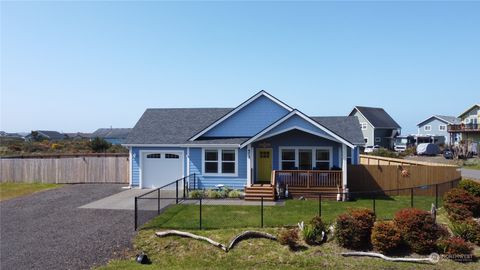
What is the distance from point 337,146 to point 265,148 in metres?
4.17

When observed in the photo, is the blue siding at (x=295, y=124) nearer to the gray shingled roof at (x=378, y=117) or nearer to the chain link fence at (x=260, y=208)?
→ the chain link fence at (x=260, y=208)

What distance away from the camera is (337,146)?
22734mm

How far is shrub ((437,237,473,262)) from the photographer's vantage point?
1203cm

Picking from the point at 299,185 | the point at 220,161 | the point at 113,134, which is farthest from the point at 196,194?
the point at 113,134

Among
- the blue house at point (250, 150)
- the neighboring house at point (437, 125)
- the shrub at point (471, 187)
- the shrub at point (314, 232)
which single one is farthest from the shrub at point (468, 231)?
the neighboring house at point (437, 125)

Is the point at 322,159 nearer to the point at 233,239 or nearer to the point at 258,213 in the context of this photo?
the point at 258,213

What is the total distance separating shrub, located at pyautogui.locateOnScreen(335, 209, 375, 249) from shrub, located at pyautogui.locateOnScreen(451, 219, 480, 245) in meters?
3.00

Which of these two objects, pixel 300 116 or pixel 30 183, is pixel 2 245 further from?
pixel 30 183

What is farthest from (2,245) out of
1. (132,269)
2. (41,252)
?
(132,269)

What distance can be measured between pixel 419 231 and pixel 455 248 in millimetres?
1090

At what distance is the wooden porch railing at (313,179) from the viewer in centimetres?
2136

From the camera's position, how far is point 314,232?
13.3m

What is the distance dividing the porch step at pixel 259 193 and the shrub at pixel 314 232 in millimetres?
7224

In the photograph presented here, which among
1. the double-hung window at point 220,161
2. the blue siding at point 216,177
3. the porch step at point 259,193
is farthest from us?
the double-hung window at point 220,161
